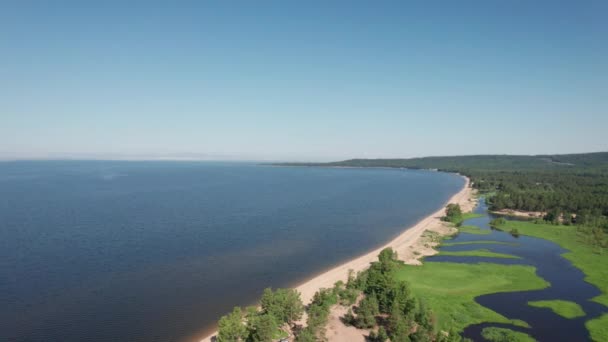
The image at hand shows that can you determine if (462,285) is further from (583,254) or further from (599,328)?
(583,254)

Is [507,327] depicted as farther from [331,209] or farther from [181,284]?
[331,209]

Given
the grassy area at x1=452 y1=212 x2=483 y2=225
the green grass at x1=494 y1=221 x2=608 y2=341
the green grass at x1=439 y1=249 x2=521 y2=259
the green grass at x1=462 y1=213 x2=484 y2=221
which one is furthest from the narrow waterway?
the green grass at x1=462 y1=213 x2=484 y2=221

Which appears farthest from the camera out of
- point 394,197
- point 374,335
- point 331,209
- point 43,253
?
point 394,197

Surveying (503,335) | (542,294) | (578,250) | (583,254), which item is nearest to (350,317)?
(503,335)

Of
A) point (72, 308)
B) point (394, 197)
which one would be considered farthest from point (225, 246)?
point (394, 197)

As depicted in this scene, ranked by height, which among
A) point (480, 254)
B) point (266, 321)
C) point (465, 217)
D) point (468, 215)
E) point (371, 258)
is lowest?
point (480, 254)

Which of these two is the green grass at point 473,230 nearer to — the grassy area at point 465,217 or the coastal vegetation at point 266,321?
the grassy area at point 465,217

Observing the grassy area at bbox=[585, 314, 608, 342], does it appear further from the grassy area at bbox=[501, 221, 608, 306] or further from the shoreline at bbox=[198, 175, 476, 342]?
the shoreline at bbox=[198, 175, 476, 342]
